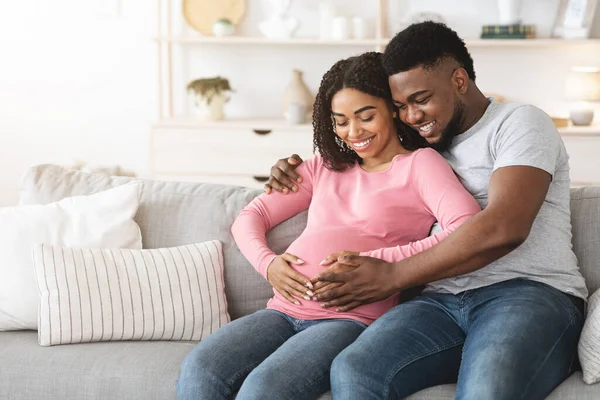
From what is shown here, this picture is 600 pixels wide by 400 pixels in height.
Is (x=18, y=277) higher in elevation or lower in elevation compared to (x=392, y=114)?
lower

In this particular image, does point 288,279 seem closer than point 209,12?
Yes

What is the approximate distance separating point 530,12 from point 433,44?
2.75 m

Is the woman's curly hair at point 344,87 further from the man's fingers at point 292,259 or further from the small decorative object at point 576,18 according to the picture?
the small decorative object at point 576,18

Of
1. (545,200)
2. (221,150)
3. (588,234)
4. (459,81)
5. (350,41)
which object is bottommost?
(221,150)

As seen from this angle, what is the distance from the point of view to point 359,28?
4527 mm

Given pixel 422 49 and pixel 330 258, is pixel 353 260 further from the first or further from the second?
pixel 422 49

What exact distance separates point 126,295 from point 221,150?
7.91 ft

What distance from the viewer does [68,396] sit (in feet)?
6.51

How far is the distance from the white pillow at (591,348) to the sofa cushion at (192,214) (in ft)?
2.54

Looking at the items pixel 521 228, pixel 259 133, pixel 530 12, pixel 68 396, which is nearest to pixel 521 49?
pixel 530 12

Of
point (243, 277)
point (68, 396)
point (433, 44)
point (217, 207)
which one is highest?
point (433, 44)

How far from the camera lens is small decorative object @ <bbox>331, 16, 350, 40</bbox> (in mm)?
4492

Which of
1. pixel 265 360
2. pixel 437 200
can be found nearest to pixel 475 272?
pixel 437 200

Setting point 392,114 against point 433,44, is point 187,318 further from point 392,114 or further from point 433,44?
point 433,44
